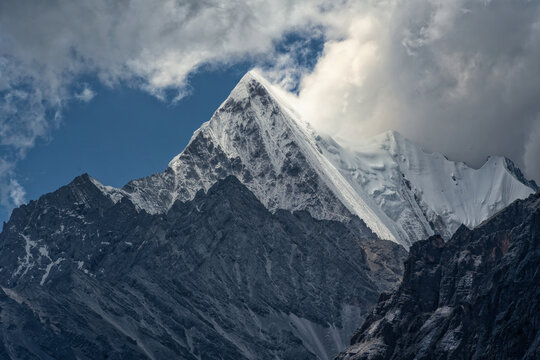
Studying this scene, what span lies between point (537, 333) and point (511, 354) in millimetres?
6433

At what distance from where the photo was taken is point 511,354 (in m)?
190

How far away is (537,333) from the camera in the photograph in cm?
18600

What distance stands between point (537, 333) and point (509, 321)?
38.8ft

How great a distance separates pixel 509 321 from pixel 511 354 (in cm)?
943

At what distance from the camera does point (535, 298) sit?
640 ft

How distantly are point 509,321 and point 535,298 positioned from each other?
6.41 m

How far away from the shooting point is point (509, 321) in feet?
648

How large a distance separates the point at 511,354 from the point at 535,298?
11843mm
